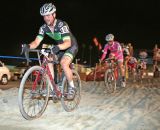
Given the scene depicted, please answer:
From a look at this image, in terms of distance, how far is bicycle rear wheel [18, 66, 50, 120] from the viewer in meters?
7.87

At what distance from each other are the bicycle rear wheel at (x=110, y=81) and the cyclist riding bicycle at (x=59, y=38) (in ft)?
17.7

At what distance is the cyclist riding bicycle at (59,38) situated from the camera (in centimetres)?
837

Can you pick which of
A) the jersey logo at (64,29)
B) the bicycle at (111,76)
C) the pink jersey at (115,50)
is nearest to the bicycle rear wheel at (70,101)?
the jersey logo at (64,29)

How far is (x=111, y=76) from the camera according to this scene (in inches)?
582

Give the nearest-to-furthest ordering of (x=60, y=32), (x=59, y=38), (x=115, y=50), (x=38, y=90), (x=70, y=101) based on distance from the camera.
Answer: (x=38, y=90) → (x=60, y=32) → (x=59, y=38) → (x=70, y=101) → (x=115, y=50)

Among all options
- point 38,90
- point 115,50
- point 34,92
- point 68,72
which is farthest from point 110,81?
point 34,92

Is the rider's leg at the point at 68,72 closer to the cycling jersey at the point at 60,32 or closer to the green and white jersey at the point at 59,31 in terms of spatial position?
the cycling jersey at the point at 60,32

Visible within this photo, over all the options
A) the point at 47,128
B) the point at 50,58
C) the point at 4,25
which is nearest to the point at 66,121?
the point at 47,128

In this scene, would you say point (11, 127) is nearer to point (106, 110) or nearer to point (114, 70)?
point (106, 110)

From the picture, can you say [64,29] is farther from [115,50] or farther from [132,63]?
[132,63]

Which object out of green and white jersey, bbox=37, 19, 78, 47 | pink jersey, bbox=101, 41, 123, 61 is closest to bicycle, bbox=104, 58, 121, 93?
pink jersey, bbox=101, 41, 123, 61

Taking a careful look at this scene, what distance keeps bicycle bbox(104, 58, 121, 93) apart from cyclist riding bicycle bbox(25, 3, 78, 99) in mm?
5432

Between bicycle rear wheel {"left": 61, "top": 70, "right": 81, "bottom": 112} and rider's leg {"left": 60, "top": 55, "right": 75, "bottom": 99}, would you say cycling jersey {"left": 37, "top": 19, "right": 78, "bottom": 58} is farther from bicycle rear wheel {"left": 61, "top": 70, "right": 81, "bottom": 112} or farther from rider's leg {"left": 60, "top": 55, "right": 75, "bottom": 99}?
bicycle rear wheel {"left": 61, "top": 70, "right": 81, "bottom": 112}

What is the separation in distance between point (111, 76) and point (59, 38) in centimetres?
616
